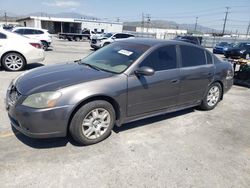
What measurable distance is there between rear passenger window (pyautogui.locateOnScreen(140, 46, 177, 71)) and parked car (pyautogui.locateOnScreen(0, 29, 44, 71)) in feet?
18.8

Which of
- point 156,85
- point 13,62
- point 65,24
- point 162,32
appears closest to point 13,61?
point 13,62

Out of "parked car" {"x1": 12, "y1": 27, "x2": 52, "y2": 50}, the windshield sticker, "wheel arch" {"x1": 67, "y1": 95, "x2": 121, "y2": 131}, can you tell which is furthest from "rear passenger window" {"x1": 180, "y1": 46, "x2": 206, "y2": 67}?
"parked car" {"x1": 12, "y1": 27, "x2": 52, "y2": 50}

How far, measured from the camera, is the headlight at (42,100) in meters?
3.12

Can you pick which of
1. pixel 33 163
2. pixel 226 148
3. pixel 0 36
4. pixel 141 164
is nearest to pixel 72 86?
pixel 33 163

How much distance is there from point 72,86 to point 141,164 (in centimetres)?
142

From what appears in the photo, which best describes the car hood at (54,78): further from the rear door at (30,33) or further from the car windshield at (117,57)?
the rear door at (30,33)

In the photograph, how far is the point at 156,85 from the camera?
407 cm

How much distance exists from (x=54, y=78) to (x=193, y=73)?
2.68 m

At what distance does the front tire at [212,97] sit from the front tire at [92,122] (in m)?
2.56

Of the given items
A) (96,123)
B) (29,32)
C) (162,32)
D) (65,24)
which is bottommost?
(96,123)

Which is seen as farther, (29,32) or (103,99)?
(29,32)

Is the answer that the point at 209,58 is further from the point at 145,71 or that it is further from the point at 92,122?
the point at 92,122

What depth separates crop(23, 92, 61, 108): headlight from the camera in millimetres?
3121

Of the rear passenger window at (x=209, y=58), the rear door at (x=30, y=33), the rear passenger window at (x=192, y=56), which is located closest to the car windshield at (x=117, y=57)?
the rear passenger window at (x=192, y=56)
